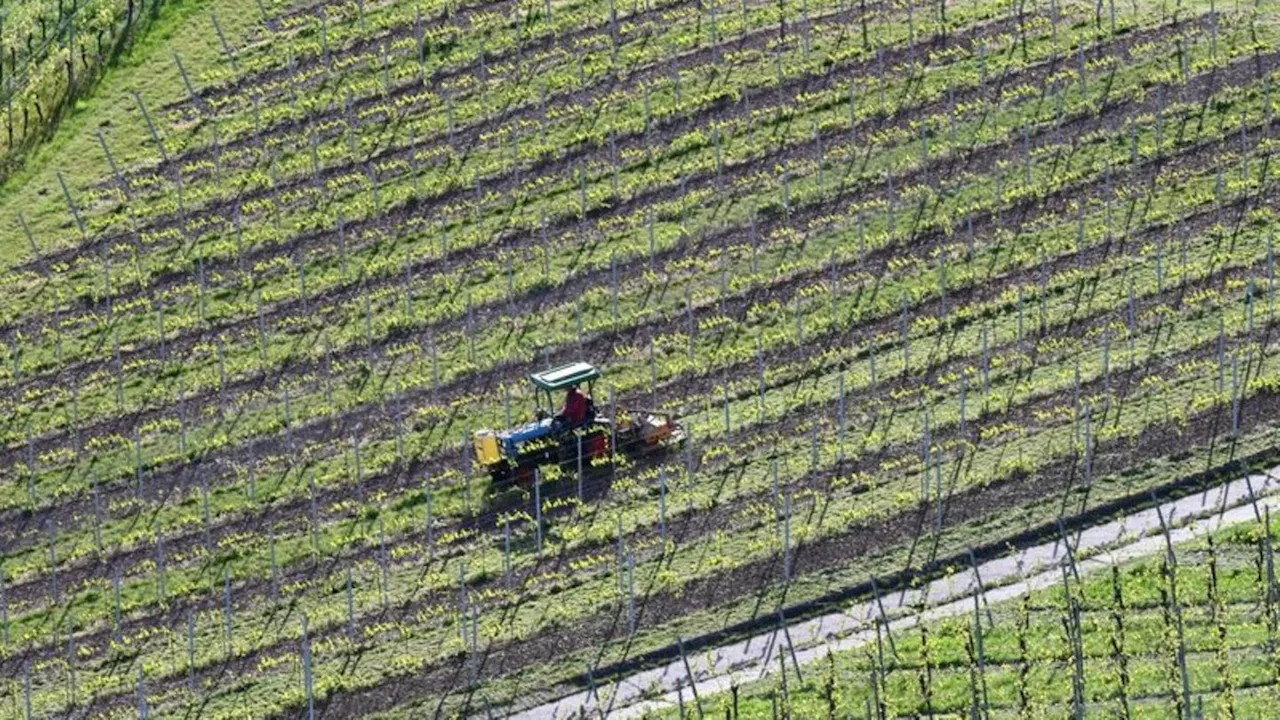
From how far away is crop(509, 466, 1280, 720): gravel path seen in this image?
2623 inches

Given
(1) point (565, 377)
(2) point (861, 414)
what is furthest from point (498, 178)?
(2) point (861, 414)

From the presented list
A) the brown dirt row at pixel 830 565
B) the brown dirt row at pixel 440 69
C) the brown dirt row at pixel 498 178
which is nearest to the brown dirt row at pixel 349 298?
the brown dirt row at pixel 498 178

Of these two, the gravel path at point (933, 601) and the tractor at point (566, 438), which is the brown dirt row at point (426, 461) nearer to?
the tractor at point (566, 438)

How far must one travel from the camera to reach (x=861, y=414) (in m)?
74.8

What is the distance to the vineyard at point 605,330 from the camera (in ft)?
227

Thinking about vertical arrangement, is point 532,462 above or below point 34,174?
below

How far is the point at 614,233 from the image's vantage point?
269ft

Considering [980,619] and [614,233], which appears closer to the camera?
[980,619]

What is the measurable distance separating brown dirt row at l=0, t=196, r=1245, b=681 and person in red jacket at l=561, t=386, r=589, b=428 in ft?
4.42

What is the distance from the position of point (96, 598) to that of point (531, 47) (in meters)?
23.3

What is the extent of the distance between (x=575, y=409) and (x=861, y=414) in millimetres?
6148

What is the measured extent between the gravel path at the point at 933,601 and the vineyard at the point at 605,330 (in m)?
0.56

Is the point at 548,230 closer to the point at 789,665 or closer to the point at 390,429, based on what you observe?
the point at 390,429

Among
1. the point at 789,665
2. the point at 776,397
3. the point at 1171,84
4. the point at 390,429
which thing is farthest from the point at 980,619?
the point at 1171,84
